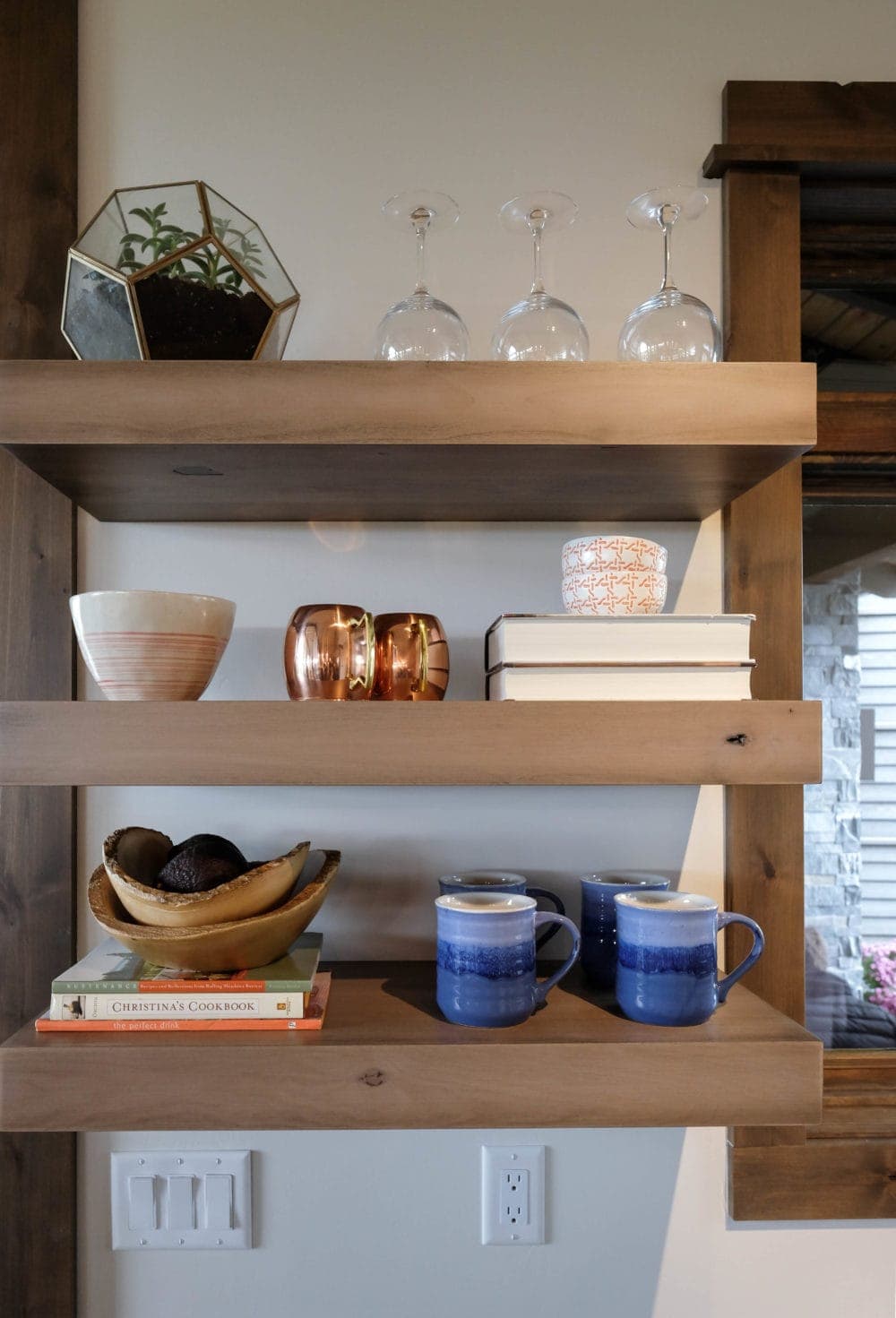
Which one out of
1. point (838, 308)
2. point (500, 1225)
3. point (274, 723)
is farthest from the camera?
point (838, 308)

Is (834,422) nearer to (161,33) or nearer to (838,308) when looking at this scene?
(838,308)

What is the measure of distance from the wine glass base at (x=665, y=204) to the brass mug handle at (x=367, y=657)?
18.3 inches

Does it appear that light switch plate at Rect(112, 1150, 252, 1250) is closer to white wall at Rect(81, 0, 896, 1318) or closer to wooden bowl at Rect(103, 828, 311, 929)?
white wall at Rect(81, 0, 896, 1318)

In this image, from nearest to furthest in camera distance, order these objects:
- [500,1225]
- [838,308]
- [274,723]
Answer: [274,723] → [500,1225] → [838,308]

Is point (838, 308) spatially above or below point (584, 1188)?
above

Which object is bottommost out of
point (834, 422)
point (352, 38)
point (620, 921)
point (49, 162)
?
point (620, 921)

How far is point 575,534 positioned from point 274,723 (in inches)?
17.9

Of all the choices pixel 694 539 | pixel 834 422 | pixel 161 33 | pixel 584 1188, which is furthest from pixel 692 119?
pixel 584 1188

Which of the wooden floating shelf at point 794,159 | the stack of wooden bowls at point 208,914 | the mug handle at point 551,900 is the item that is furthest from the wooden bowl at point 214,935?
the wooden floating shelf at point 794,159

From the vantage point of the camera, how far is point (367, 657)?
0.89 meters

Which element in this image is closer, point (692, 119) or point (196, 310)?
point (196, 310)

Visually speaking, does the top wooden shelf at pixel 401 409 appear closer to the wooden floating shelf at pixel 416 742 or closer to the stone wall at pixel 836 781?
the wooden floating shelf at pixel 416 742

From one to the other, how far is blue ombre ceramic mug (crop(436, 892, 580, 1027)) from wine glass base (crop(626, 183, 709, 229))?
656 mm

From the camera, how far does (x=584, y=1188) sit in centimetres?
107
